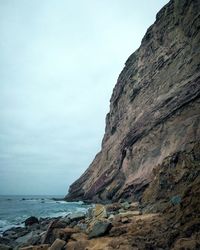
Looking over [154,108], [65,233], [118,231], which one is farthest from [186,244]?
→ [154,108]

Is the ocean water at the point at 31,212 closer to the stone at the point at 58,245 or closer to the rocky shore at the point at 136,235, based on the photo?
the rocky shore at the point at 136,235

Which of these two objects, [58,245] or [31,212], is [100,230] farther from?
[31,212]

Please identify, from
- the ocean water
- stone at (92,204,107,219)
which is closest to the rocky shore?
stone at (92,204,107,219)

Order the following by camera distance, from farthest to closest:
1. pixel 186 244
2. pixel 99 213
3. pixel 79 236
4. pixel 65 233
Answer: pixel 99 213 < pixel 65 233 < pixel 79 236 < pixel 186 244

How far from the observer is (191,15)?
152ft

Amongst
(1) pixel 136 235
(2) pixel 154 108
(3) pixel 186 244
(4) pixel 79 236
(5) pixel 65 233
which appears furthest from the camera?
(2) pixel 154 108

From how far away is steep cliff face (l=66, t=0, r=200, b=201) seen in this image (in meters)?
39.7

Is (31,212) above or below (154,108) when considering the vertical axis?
below

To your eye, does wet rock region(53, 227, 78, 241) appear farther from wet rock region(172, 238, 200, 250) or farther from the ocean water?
the ocean water

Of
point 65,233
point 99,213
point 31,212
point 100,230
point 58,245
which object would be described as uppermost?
point 31,212

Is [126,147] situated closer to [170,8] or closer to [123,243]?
[170,8]

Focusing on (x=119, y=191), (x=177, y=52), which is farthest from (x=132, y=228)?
(x=177, y=52)

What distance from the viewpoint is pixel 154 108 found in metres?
46.3

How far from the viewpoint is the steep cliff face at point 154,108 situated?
39656 millimetres
